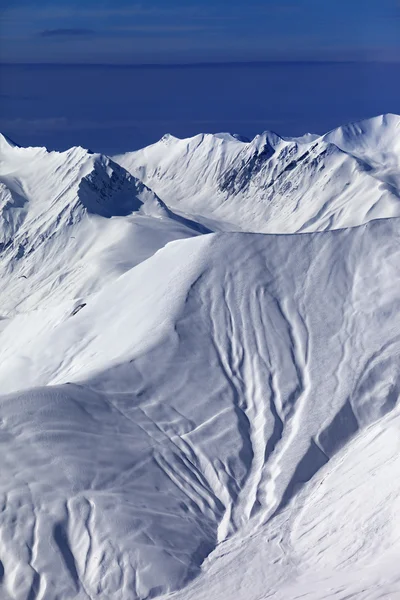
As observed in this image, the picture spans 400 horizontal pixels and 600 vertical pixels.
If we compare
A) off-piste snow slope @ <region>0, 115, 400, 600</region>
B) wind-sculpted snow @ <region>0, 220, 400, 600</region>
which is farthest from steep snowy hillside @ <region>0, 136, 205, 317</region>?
wind-sculpted snow @ <region>0, 220, 400, 600</region>


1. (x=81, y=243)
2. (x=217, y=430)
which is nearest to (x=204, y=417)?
(x=217, y=430)

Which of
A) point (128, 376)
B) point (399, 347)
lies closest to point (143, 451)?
point (128, 376)

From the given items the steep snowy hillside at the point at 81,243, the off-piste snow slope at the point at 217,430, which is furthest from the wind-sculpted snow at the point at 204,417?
the steep snowy hillside at the point at 81,243

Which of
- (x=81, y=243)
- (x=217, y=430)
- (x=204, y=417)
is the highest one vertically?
(x=204, y=417)

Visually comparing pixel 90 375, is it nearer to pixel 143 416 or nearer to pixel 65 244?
pixel 143 416

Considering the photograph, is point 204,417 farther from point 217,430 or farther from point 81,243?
point 81,243

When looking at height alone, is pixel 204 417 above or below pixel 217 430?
above

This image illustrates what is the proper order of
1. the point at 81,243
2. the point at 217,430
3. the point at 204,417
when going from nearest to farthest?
the point at 217,430 < the point at 204,417 < the point at 81,243
